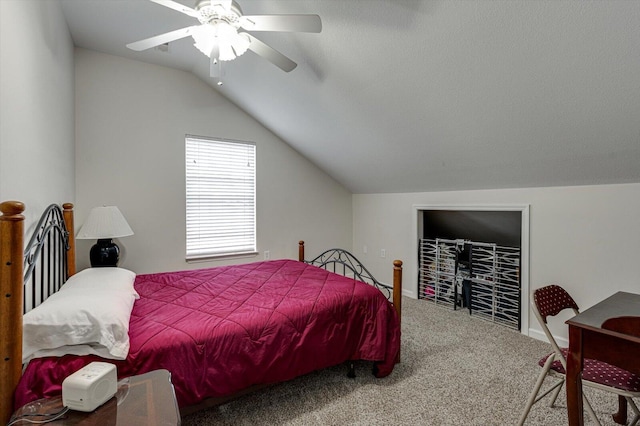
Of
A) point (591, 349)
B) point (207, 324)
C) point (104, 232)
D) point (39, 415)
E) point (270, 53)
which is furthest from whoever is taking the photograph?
point (104, 232)

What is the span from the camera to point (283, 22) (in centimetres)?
170

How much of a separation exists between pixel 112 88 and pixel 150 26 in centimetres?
97

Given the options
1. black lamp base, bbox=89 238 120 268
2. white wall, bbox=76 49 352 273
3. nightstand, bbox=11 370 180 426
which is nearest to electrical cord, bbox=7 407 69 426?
nightstand, bbox=11 370 180 426

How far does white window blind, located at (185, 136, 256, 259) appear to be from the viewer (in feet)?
12.3

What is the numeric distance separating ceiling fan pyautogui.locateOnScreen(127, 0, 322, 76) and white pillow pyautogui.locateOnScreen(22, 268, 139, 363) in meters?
1.49

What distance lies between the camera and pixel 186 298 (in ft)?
7.26

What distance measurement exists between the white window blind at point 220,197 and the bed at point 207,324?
110 cm

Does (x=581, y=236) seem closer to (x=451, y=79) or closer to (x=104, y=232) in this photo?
(x=451, y=79)

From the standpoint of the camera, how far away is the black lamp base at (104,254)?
9.57 feet

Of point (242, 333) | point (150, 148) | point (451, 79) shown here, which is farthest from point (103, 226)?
point (451, 79)

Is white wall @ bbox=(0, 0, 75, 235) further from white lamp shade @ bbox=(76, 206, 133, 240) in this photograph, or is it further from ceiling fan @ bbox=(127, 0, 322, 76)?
ceiling fan @ bbox=(127, 0, 322, 76)

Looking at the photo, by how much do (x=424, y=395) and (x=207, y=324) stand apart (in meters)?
1.49

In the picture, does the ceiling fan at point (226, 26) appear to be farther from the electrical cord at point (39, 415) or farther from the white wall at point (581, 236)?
the white wall at point (581, 236)

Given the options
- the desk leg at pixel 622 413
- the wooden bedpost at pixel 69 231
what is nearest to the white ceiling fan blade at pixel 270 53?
the wooden bedpost at pixel 69 231
